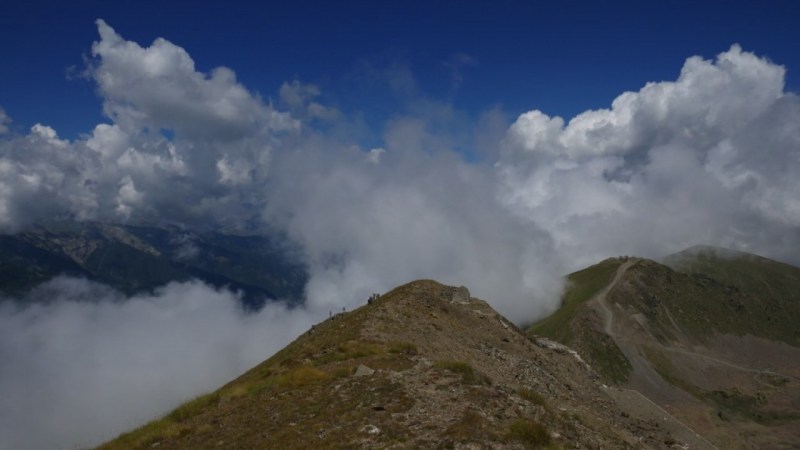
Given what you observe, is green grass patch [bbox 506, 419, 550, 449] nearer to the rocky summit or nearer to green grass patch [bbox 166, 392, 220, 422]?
the rocky summit

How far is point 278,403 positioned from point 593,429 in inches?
667

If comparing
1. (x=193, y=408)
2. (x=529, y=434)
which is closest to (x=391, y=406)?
(x=529, y=434)

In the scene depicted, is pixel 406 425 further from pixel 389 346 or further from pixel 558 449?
pixel 389 346

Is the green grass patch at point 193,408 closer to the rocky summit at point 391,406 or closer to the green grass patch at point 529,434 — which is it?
the rocky summit at point 391,406

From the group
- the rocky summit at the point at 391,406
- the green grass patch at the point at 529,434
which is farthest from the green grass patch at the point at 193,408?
the green grass patch at the point at 529,434

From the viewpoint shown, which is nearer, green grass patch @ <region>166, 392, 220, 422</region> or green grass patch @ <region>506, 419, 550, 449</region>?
green grass patch @ <region>506, 419, 550, 449</region>

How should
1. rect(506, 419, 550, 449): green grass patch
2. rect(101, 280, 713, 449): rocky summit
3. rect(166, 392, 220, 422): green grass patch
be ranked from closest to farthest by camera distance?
rect(506, 419, 550, 449): green grass patch
rect(101, 280, 713, 449): rocky summit
rect(166, 392, 220, 422): green grass patch

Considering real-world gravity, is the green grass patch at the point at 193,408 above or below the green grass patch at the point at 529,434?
above

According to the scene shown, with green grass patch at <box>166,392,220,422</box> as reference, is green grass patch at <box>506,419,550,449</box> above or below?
below

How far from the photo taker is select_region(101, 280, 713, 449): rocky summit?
19781 mm

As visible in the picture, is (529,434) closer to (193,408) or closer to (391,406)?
(391,406)

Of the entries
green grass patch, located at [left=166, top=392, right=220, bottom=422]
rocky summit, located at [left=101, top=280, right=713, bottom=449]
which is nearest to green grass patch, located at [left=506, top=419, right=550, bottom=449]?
A: rocky summit, located at [left=101, top=280, right=713, bottom=449]

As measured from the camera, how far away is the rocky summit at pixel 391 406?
1978 cm

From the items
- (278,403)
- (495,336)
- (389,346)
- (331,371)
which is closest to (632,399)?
(495,336)
